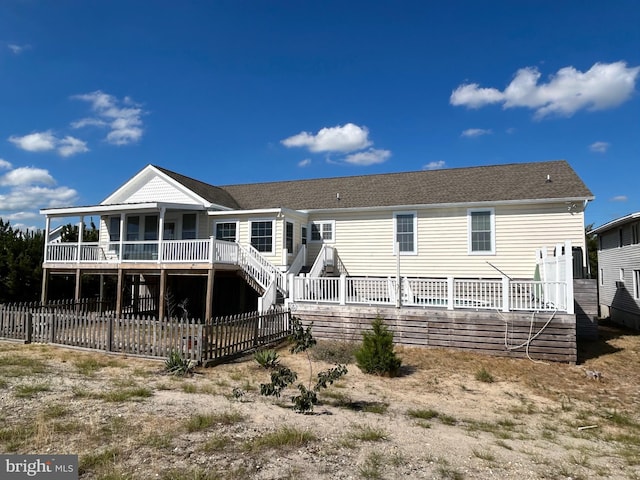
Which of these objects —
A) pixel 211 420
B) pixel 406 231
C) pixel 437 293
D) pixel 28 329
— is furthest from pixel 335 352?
pixel 28 329

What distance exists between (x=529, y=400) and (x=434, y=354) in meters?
3.39

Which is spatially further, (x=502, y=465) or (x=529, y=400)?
(x=529, y=400)

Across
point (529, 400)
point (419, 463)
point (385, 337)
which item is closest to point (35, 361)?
point (385, 337)

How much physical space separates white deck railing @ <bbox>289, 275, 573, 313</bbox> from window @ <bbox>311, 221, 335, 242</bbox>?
4757 millimetres

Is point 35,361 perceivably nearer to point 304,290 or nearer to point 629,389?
point 304,290

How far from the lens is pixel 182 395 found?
300 inches

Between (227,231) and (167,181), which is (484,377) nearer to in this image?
(227,231)

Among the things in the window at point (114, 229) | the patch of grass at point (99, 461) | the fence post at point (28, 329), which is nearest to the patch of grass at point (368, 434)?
the patch of grass at point (99, 461)

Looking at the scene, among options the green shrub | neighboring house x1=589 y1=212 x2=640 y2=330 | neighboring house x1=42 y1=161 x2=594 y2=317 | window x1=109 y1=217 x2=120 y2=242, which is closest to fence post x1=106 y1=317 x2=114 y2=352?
neighboring house x1=42 y1=161 x2=594 y2=317

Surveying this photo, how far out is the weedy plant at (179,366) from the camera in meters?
9.34

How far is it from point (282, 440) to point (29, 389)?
5295 millimetres

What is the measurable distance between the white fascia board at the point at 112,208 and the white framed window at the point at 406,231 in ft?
28.6

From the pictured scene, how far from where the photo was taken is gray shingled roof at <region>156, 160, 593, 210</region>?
16.2 metres

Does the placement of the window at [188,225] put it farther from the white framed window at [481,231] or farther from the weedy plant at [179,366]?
the white framed window at [481,231]
